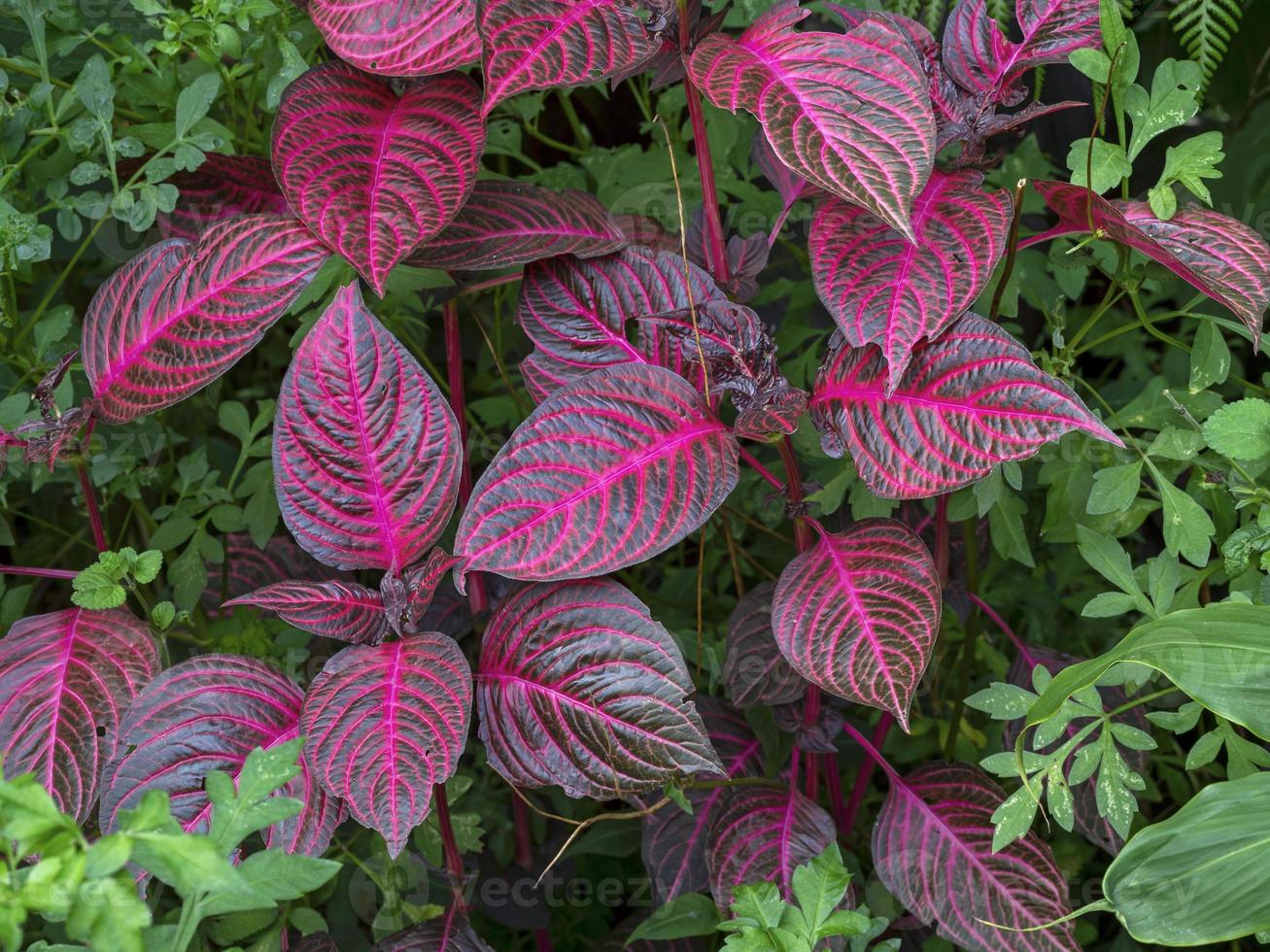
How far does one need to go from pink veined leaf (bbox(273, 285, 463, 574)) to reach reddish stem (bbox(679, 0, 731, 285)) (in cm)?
27

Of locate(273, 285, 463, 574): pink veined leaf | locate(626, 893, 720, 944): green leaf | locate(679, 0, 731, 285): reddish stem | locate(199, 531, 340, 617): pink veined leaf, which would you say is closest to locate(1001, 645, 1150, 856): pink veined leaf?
locate(626, 893, 720, 944): green leaf

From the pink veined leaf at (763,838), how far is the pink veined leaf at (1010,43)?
2.01ft

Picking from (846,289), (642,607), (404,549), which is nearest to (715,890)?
(642,607)

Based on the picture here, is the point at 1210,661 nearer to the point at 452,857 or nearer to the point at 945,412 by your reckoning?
the point at 945,412

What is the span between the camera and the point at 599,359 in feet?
3.27

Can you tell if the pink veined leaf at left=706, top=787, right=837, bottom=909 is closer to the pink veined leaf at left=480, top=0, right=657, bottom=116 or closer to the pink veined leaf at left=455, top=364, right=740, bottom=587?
the pink veined leaf at left=455, top=364, right=740, bottom=587

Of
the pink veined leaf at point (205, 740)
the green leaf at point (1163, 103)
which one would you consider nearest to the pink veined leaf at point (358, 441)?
the pink veined leaf at point (205, 740)

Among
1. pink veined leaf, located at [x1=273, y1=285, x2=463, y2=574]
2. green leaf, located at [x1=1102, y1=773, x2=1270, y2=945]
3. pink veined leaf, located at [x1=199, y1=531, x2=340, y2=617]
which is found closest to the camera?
green leaf, located at [x1=1102, y1=773, x2=1270, y2=945]

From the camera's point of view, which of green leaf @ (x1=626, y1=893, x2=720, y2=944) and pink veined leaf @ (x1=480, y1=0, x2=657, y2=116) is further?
green leaf @ (x1=626, y1=893, x2=720, y2=944)

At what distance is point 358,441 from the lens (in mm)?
910

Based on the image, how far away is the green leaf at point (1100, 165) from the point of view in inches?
36.8

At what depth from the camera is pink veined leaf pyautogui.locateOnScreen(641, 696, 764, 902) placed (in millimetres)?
1076

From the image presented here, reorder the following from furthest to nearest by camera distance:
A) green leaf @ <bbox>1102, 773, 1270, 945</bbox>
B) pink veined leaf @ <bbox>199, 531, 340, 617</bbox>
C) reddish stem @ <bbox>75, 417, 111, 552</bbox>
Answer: pink veined leaf @ <bbox>199, 531, 340, 617</bbox>, reddish stem @ <bbox>75, 417, 111, 552</bbox>, green leaf @ <bbox>1102, 773, 1270, 945</bbox>

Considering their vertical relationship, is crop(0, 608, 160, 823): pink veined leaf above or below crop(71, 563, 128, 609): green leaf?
below
